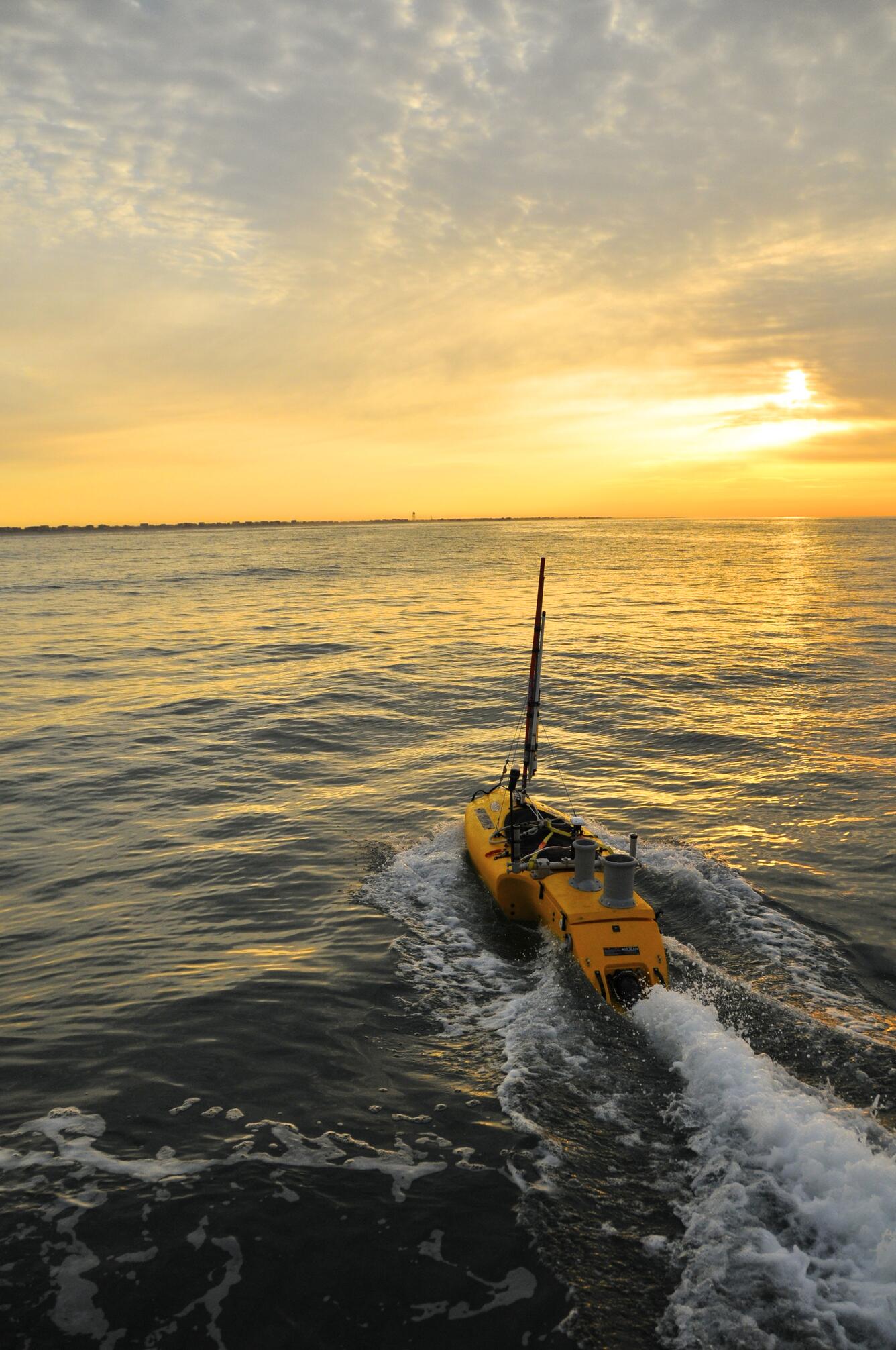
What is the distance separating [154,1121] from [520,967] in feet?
16.4

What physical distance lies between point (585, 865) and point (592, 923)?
1033mm

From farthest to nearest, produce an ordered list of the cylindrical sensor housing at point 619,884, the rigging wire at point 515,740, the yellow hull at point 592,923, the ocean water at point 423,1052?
1. the rigging wire at point 515,740
2. the cylindrical sensor housing at point 619,884
3. the yellow hull at point 592,923
4. the ocean water at point 423,1052

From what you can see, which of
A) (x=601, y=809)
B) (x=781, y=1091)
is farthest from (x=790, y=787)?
(x=781, y=1091)

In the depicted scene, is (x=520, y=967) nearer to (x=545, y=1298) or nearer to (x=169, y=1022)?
(x=169, y=1022)

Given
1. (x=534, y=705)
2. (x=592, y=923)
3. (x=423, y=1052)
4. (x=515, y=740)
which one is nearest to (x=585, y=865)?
(x=592, y=923)

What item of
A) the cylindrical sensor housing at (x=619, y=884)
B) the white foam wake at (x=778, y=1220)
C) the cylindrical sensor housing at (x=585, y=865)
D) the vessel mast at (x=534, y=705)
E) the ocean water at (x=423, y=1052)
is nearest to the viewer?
the white foam wake at (x=778, y=1220)

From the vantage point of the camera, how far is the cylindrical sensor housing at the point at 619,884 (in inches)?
384

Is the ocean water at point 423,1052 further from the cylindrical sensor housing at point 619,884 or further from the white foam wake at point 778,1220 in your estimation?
the cylindrical sensor housing at point 619,884

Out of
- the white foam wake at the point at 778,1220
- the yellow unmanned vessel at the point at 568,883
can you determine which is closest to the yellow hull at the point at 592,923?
the yellow unmanned vessel at the point at 568,883

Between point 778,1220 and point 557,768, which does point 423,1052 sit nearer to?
point 778,1220

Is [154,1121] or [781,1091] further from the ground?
[781,1091]

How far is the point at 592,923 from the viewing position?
9.62m

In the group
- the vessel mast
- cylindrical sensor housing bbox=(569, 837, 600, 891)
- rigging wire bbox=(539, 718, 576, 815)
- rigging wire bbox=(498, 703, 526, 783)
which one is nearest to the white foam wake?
cylindrical sensor housing bbox=(569, 837, 600, 891)

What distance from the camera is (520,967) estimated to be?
34.7 feet
